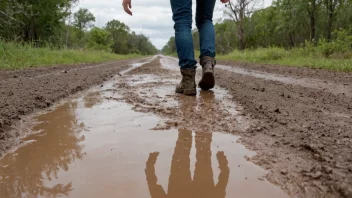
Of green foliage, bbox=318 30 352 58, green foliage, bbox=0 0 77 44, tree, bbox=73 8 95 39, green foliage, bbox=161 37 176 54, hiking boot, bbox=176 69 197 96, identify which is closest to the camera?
hiking boot, bbox=176 69 197 96

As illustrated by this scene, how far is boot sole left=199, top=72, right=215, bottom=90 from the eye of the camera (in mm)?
2618

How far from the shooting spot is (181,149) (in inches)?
46.9

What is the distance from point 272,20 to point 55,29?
30.9 m

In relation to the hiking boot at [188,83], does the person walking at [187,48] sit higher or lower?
higher

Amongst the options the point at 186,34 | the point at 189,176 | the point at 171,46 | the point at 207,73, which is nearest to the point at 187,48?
the point at 186,34

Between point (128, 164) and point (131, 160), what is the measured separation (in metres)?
0.04

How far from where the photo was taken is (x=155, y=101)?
222 cm

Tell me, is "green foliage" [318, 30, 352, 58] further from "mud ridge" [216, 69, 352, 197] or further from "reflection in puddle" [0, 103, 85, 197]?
"reflection in puddle" [0, 103, 85, 197]

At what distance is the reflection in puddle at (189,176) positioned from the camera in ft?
2.73

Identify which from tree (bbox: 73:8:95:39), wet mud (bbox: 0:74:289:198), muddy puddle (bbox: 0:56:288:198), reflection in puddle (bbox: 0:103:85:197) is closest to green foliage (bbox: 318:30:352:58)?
muddy puddle (bbox: 0:56:288:198)

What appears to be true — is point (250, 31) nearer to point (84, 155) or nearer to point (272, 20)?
point (272, 20)

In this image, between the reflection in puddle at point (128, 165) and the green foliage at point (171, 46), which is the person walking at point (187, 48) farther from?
the green foliage at point (171, 46)

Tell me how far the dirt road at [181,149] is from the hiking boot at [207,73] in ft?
1.98

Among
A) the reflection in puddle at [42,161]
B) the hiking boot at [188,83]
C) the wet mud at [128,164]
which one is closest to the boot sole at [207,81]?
the hiking boot at [188,83]
